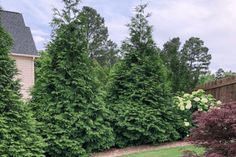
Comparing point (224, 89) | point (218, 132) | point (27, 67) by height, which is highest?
point (27, 67)

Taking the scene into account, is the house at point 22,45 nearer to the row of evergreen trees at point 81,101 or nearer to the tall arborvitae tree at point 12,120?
the row of evergreen trees at point 81,101

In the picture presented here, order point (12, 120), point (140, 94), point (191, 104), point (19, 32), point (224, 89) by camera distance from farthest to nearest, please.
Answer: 1. point (19, 32)
2. point (224, 89)
3. point (191, 104)
4. point (140, 94)
5. point (12, 120)

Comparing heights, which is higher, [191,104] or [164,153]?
[191,104]

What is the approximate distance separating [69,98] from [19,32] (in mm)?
10609

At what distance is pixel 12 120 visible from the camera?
19.6 feet

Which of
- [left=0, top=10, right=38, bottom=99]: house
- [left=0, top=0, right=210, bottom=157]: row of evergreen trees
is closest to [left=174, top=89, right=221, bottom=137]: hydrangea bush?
[left=0, top=0, right=210, bottom=157]: row of evergreen trees

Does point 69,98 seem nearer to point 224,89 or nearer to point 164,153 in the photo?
point 164,153

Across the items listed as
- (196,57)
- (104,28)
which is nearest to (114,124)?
(196,57)

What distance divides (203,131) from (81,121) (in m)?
3.30

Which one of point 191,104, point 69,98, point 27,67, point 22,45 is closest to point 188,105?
point 191,104

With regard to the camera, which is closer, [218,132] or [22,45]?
[218,132]

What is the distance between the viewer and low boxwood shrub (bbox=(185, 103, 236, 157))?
4.03 meters

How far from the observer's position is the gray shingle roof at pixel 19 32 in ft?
53.4

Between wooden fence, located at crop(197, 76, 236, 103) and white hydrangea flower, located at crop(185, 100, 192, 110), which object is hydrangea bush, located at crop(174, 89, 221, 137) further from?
wooden fence, located at crop(197, 76, 236, 103)
